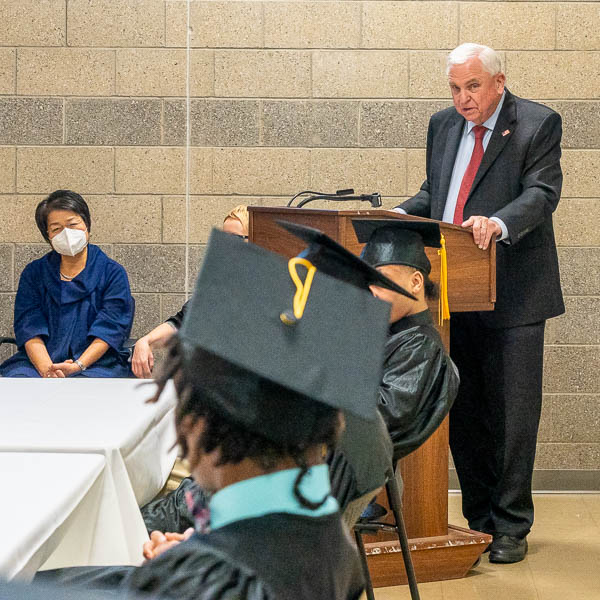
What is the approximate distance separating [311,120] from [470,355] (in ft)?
5.18

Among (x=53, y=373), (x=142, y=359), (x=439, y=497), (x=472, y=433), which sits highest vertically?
(x=142, y=359)

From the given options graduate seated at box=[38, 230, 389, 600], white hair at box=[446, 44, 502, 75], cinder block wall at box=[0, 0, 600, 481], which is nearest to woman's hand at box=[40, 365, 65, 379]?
cinder block wall at box=[0, 0, 600, 481]

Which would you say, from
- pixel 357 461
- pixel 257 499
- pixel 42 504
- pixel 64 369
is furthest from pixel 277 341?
pixel 64 369

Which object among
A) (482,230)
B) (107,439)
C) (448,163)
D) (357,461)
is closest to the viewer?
(357,461)

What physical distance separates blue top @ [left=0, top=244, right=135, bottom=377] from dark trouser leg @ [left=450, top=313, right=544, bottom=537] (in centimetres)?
142

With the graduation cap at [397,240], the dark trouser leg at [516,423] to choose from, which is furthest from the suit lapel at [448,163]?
the graduation cap at [397,240]

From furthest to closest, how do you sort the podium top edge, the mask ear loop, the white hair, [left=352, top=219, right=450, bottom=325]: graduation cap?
the white hair < the podium top edge < [left=352, top=219, right=450, bottom=325]: graduation cap < the mask ear loop

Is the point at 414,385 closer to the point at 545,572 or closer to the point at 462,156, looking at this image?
the point at 545,572

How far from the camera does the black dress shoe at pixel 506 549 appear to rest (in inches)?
142

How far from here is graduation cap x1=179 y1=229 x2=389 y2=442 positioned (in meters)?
1.07

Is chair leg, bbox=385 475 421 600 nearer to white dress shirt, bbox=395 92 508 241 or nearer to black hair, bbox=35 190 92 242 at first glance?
white dress shirt, bbox=395 92 508 241

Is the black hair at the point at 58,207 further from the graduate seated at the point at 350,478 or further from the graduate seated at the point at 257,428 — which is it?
the graduate seated at the point at 257,428

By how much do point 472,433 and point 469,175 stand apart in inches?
38.1

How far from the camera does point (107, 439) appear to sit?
6.84 ft
